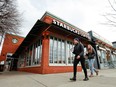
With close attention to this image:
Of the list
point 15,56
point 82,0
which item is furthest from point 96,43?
point 15,56

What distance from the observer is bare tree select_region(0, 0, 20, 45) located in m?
8.16

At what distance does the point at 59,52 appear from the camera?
7992 millimetres

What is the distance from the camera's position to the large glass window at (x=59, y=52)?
748 centimetres

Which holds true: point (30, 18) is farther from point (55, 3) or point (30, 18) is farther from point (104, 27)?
point (104, 27)

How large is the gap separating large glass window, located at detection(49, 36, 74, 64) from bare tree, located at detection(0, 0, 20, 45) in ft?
12.9

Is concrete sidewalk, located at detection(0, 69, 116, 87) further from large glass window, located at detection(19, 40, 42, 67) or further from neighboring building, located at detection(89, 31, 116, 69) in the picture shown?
neighboring building, located at detection(89, 31, 116, 69)

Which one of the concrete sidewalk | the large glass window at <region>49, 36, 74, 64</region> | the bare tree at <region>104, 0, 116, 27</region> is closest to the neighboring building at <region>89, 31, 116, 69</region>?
the large glass window at <region>49, 36, 74, 64</region>

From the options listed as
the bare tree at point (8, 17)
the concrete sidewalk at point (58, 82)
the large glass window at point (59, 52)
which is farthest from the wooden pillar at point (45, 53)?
the bare tree at point (8, 17)

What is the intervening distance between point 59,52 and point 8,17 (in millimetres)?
5527

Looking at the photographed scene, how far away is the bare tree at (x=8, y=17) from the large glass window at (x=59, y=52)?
392 cm

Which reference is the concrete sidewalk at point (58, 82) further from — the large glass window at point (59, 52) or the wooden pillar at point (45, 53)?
the large glass window at point (59, 52)

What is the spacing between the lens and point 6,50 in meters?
20.2

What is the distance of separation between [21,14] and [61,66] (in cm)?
650

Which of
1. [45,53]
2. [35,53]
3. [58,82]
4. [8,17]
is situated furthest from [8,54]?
[58,82]
